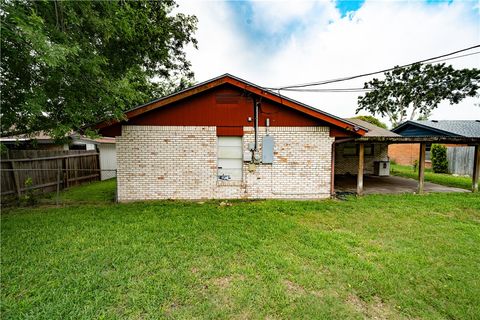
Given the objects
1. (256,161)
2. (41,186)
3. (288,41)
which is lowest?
(41,186)

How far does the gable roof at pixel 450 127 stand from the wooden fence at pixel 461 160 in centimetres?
117

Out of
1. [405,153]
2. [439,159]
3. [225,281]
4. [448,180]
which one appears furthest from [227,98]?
[405,153]

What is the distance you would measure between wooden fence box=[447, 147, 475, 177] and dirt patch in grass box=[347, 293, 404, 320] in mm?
17695

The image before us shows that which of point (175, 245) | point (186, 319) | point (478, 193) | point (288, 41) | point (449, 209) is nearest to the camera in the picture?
point (186, 319)

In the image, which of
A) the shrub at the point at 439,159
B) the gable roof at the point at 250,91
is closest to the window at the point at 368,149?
the shrub at the point at 439,159

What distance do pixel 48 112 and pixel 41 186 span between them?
5384 mm

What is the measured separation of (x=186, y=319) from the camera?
2.24 m

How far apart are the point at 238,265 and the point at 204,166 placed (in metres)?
4.24

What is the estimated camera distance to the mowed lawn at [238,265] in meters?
2.43

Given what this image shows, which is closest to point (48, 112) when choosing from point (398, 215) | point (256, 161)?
point (256, 161)

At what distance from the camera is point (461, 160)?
46.8 ft

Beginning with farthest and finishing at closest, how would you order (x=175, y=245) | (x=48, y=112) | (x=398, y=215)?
(x=398, y=215) < (x=48, y=112) < (x=175, y=245)

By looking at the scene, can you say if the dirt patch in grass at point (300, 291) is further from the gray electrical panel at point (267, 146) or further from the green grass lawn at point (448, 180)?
the green grass lawn at point (448, 180)

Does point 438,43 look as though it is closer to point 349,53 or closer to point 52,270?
point 349,53
